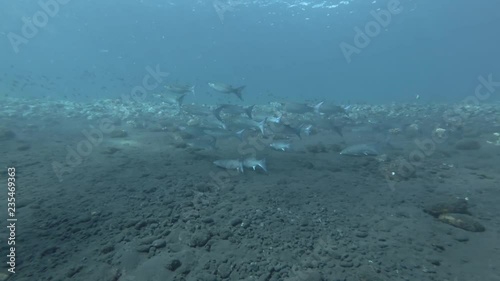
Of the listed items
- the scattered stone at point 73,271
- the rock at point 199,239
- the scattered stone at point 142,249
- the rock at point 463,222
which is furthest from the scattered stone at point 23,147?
the rock at point 463,222

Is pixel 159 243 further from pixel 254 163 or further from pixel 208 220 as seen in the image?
pixel 254 163

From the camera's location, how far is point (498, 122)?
52.6ft

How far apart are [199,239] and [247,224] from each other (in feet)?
3.56

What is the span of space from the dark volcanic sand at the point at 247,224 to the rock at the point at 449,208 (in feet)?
0.85

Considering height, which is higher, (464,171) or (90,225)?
(90,225)

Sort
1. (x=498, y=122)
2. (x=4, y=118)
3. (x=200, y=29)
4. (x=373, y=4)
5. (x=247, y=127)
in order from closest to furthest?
(x=247, y=127)
(x=498, y=122)
(x=4, y=118)
(x=373, y=4)
(x=200, y=29)

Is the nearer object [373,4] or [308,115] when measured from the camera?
[308,115]

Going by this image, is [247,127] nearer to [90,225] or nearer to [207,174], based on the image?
[207,174]

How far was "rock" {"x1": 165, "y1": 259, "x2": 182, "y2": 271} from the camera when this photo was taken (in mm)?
4727

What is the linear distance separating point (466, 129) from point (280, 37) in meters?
61.2

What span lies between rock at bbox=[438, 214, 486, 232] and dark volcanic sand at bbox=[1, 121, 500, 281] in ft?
0.49

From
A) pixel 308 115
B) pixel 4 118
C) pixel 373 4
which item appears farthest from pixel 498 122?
pixel 373 4
